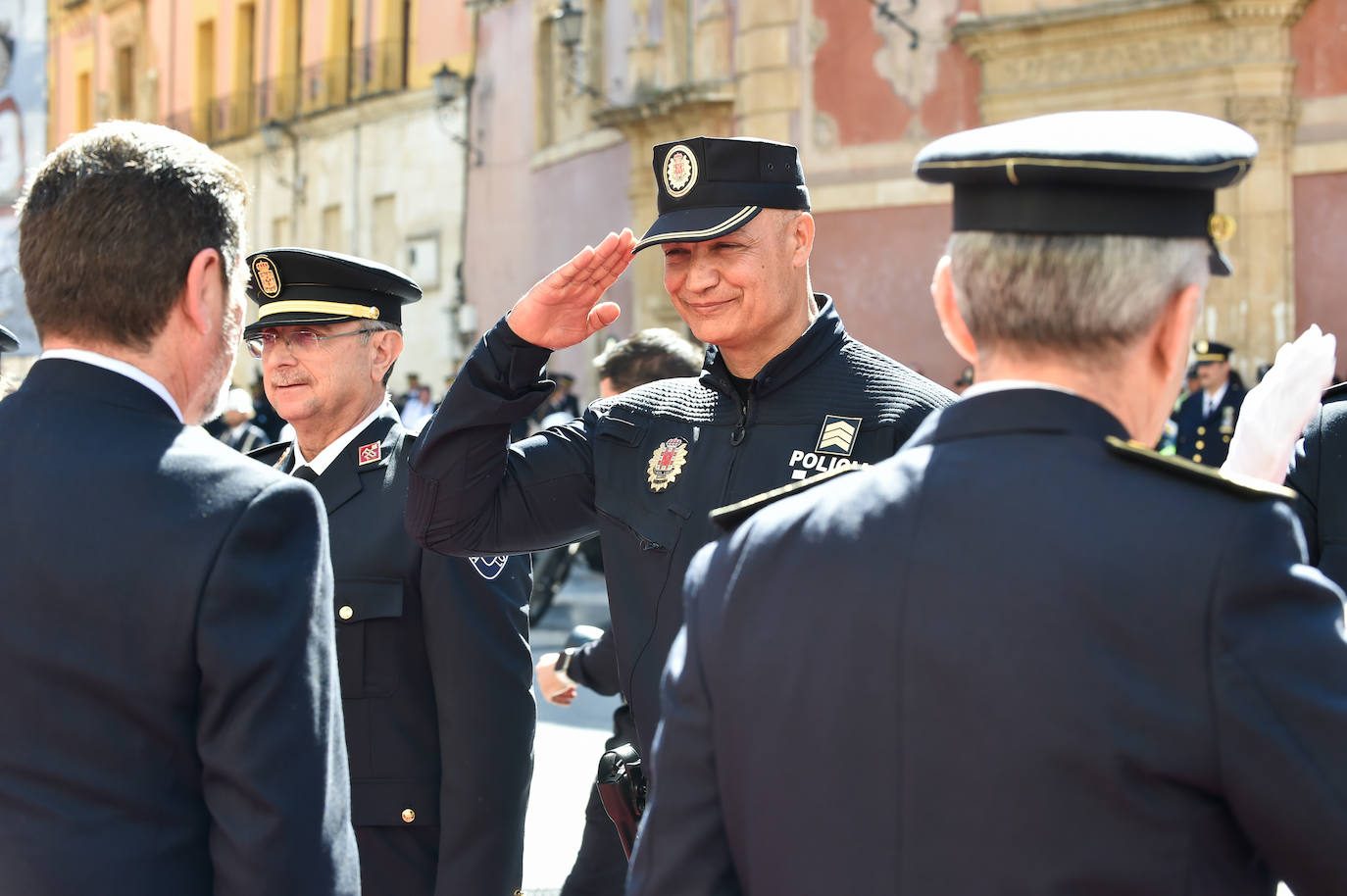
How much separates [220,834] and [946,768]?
92cm

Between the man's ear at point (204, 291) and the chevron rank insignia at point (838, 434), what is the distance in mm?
1240

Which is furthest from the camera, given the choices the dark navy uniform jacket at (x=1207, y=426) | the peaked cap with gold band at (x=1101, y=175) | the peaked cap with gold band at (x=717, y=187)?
the dark navy uniform jacket at (x=1207, y=426)

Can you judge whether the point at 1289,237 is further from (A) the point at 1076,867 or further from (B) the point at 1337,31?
(A) the point at 1076,867

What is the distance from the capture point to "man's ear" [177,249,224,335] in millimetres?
2148

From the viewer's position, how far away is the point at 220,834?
6.64 feet

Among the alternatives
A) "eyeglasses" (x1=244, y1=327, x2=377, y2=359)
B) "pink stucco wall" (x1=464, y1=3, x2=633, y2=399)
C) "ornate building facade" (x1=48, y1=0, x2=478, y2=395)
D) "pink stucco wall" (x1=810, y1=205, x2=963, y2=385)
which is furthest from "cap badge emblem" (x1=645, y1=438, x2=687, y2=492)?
"ornate building facade" (x1=48, y1=0, x2=478, y2=395)

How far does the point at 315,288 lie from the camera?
13.1ft

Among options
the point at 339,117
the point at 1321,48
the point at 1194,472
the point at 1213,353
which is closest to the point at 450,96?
the point at 339,117

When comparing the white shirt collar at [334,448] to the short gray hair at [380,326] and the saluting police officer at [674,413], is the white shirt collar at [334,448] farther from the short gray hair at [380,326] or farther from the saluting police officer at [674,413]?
the saluting police officer at [674,413]

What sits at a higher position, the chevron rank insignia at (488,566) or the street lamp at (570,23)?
the street lamp at (570,23)

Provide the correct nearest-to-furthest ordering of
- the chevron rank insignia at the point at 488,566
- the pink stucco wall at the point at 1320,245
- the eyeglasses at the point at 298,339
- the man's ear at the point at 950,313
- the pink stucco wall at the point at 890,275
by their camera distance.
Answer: the man's ear at the point at 950,313 → the chevron rank insignia at the point at 488,566 → the eyeglasses at the point at 298,339 → the pink stucco wall at the point at 1320,245 → the pink stucco wall at the point at 890,275

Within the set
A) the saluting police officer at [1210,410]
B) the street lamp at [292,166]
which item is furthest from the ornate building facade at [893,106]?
the street lamp at [292,166]

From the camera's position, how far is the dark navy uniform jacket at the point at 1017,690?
157 centimetres

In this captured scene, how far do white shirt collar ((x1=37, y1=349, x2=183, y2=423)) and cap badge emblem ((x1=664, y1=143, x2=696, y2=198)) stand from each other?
145 centimetres
